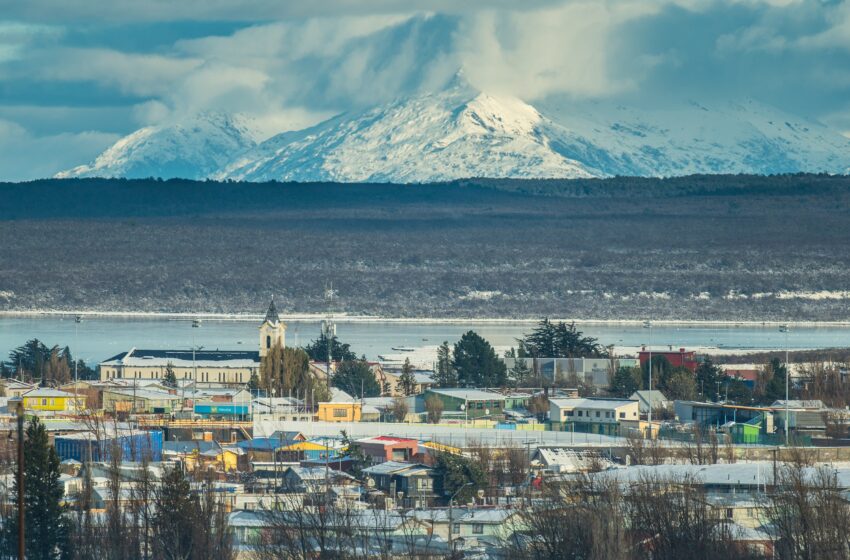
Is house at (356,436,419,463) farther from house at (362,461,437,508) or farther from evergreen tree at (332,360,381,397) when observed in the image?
evergreen tree at (332,360,381,397)

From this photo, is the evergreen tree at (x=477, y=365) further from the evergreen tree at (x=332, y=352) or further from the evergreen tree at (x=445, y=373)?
the evergreen tree at (x=332, y=352)

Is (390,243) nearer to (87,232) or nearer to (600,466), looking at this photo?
(87,232)

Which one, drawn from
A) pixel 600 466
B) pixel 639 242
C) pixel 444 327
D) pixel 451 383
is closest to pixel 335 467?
pixel 600 466

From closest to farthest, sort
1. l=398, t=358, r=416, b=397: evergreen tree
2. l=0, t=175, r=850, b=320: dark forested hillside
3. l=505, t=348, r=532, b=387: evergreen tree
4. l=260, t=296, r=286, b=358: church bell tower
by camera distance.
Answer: l=398, t=358, r=416, b=397: evergreen tree < l=505, t=348, r=532, b=387: evergreen tree < l=260, t=296, r=286, b=358: church bell tower < l=0, t=175, r=850, b=320: dark forested hillside

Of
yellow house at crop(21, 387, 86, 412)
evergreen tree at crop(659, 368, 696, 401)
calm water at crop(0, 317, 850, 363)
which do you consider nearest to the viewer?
yellow house at crop(21, 387, 86, 412)

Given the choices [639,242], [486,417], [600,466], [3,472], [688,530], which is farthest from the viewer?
[639,242]

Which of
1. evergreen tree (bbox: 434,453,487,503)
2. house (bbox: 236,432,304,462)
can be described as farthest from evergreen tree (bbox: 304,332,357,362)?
evergreen tree (bbox: 434,453,487,503)

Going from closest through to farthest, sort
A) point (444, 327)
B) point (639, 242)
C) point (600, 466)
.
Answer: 1. point (600, 466)
2. point (444, 327)
3. point (639, 242)
